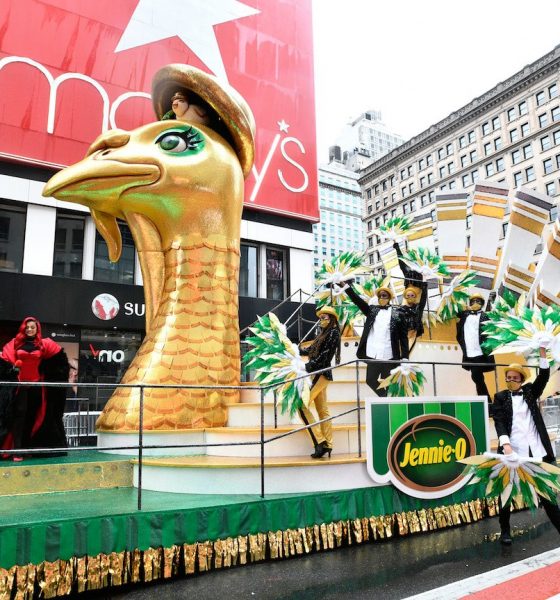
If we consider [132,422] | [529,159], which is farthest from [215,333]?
[529,159]

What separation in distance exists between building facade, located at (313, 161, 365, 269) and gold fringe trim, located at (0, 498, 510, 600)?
99464 millimetres

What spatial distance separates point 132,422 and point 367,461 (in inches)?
102

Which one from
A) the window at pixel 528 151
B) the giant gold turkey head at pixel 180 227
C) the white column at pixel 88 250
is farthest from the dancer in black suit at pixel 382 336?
the window at pixel 528 151

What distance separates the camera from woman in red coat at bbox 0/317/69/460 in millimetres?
5711

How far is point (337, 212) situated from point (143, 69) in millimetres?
95320

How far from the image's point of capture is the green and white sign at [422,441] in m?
5.00

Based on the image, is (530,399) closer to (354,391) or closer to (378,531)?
(378,531)

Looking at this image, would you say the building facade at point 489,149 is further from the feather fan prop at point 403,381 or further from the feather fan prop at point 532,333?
the feather fan prop at point 532,333

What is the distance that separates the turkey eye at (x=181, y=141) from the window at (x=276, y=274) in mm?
10376

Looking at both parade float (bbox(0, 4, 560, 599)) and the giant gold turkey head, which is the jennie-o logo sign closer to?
parade float (bbox(0, 4, 560, 599))

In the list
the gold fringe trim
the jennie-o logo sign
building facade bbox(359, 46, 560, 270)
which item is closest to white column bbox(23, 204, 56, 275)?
the gold fringe trim

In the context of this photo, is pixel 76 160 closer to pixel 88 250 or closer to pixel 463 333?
pixel 88 250

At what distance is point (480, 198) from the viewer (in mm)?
10180

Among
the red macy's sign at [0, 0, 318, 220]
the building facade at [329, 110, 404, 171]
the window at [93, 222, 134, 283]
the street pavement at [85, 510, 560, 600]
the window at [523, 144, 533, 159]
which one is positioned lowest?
the street pavement at [85, 510, 560, 600]
